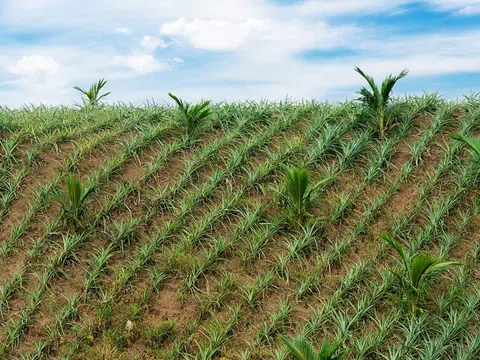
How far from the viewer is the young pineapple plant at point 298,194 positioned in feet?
19.0

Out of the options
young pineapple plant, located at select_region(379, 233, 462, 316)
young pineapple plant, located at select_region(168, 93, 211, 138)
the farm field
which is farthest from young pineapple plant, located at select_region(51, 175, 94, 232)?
young pineapple plant, located at select_region(379, 233, 462, 316)

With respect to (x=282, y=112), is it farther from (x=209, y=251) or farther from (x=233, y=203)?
(x=209, y=251)

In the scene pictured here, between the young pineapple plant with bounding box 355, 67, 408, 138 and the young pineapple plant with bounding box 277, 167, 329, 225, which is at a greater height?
the young pineapple plant with bounding box 355, 67, 408, 138

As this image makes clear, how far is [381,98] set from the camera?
707 cm

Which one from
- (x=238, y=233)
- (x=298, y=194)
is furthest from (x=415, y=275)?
(x=238, y=233)

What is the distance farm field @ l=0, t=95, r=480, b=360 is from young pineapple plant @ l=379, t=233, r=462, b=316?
0.09 ft

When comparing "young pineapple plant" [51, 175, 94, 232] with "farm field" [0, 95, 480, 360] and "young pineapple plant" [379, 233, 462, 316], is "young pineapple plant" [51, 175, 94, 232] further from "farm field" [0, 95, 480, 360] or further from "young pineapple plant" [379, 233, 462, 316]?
"young pineapple plant" [379, 233, 462, 316]

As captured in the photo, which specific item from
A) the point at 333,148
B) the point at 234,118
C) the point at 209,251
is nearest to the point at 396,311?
the point at 209,251

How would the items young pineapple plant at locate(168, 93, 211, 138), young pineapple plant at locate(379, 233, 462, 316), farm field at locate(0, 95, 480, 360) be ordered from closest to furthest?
young pineapple plant at locate(379, 233, 462, 316), farm field at locate(0, 95, 480, 360), young pineapple plant at locate(168, 93, 211, 138)

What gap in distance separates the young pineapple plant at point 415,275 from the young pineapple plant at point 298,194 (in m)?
0.98

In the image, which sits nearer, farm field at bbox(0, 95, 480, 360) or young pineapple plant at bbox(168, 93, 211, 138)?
farm field at bbox(0, 95, 480, 360)

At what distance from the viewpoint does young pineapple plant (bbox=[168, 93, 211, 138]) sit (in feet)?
23.3

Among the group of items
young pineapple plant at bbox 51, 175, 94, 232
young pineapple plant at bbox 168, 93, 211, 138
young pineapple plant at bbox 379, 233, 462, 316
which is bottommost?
young pineapple plant at bbox 379, 233, 462, 316

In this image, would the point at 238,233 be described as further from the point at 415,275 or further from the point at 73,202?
the point at 415,275
